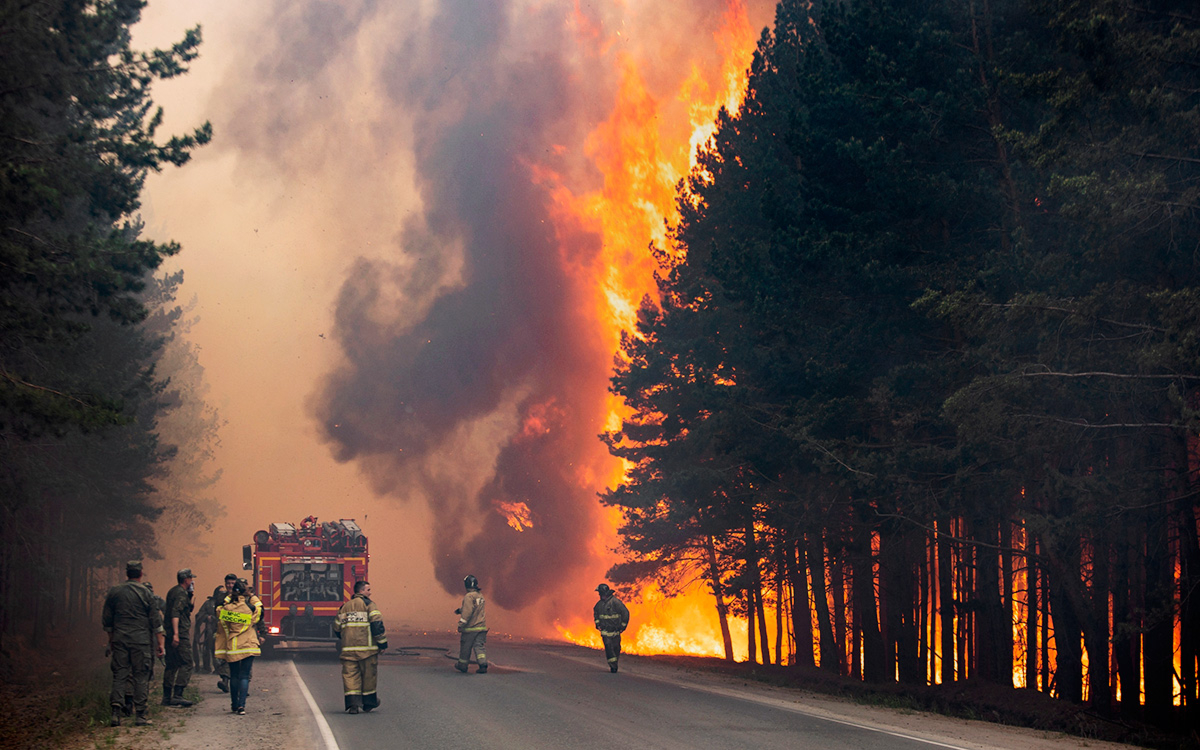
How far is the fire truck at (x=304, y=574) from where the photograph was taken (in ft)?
74.5

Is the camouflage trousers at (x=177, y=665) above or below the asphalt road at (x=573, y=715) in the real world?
above

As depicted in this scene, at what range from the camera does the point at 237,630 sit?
12.9 m

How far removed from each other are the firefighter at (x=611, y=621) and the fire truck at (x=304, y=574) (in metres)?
6.82

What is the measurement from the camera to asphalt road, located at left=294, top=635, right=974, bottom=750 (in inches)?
401

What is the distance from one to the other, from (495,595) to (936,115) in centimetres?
3681

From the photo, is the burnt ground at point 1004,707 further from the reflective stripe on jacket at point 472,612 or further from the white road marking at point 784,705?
the reflective stripe on jacket at point 472,612

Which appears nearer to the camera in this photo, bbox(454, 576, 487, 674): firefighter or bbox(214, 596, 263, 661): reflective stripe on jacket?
bbox(214, 596, 263, 661): reflective stripe on jacket

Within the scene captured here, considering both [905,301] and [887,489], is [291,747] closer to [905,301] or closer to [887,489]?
[887,489]

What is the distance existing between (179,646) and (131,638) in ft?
7.44

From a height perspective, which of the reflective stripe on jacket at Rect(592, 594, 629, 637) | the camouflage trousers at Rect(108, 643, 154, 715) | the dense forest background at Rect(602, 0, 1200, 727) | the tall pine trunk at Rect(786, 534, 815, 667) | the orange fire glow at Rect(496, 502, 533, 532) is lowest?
the tall pine trunk at Rect(786, 534, 815, 667)

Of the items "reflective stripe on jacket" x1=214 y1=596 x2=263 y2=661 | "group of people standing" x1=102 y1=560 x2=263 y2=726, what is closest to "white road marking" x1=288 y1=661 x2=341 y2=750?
"group of people standing" x1=102 y1=560 x2=263 y2=726

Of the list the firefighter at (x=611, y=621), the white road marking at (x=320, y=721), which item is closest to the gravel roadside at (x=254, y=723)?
the white road marking at (x=320, y=721)

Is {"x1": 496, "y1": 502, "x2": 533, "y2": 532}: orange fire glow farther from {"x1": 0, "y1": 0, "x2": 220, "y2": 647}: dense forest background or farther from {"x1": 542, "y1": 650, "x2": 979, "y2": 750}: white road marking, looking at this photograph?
{"x1": 542, "y1": 650, "x2": 979, "y2": 750}: white road marking

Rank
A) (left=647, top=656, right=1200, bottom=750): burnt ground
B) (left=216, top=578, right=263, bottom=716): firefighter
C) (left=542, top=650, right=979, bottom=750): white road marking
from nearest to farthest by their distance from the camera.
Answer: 1. (left=542, top=650, right=979, bottom=750): white road marking
2. (left=216, top=578, right=263, bottom=716): firefighter
3. (left=647, top=656, right=1200, bottom=750): burnt ground
